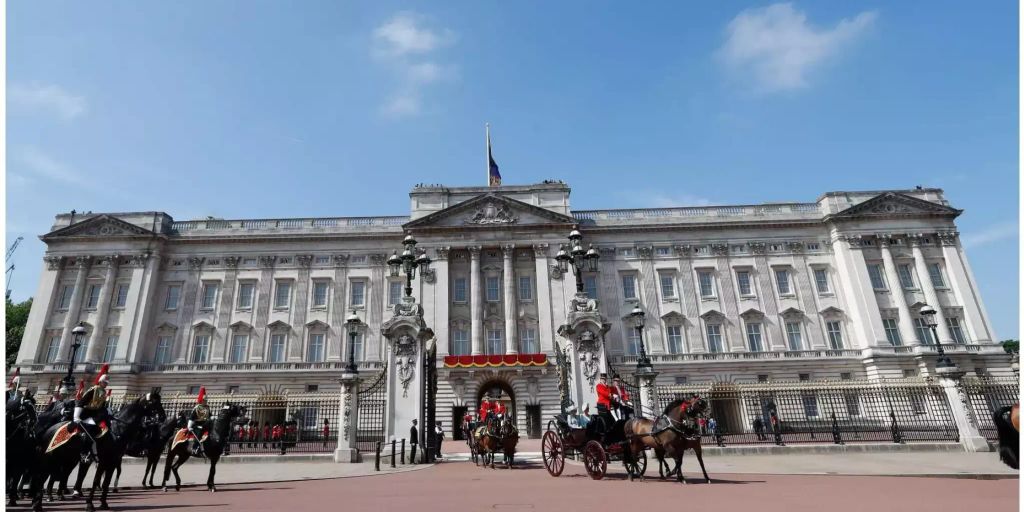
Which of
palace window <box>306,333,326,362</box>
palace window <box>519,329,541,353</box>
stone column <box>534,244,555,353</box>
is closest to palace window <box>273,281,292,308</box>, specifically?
palace window <box>306,333,326,362</box>

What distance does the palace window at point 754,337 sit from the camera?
36219mm

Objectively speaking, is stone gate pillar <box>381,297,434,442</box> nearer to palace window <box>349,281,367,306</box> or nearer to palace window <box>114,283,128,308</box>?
palace window <box>349,281,367,306</box>

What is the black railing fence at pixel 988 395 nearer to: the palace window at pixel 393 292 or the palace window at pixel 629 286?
the palace window at pixel 629 286

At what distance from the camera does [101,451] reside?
8172mm

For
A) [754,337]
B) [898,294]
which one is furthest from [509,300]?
[898,294]

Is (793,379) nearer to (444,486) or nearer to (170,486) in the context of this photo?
(444,486)

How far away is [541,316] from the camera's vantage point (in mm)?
35969

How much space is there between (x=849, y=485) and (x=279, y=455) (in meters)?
16.1

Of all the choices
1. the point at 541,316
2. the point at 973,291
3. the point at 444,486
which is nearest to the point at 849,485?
the point at 444,486

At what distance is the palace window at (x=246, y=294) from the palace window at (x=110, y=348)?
8532 millimetres

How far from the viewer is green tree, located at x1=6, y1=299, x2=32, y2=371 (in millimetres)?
47656

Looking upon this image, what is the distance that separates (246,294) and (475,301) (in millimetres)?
17879

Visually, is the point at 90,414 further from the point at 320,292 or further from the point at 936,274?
the point at 936,274

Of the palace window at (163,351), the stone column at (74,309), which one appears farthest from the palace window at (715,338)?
the stone column at (74,309)
